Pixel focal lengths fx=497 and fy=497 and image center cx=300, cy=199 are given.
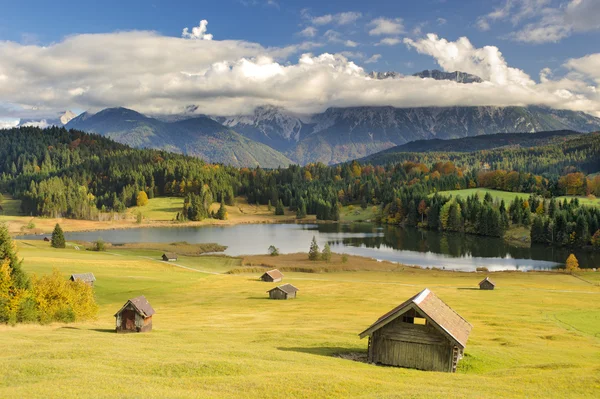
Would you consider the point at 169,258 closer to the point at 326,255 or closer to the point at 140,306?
the point at 326,255

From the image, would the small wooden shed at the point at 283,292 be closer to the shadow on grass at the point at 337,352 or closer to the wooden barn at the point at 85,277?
the wooden barn at the point at 85,277

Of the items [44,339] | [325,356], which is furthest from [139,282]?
[325,356]

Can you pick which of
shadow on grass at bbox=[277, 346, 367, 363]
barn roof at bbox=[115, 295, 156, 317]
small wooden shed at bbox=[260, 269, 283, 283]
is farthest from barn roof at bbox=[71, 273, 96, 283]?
shadow on grass at bbox=[277, 346, 367, 363]

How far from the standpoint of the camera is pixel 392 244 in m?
158

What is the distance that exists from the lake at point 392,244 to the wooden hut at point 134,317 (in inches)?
3332

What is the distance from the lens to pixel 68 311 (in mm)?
50906

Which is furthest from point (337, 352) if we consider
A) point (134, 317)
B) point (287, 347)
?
point (134, 317)

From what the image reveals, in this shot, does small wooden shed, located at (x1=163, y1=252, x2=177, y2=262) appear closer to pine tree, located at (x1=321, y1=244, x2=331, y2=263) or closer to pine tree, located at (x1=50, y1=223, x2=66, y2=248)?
pine tree, located at (x1=50, y1=223, x2=66, y2=248)

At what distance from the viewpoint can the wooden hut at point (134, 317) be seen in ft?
155

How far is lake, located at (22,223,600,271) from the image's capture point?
414ft

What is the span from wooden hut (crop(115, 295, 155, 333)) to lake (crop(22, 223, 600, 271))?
84.6 m

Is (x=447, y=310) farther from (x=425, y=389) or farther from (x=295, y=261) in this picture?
(x=295, y=261)

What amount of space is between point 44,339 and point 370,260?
9166cm

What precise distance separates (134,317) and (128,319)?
73cm
